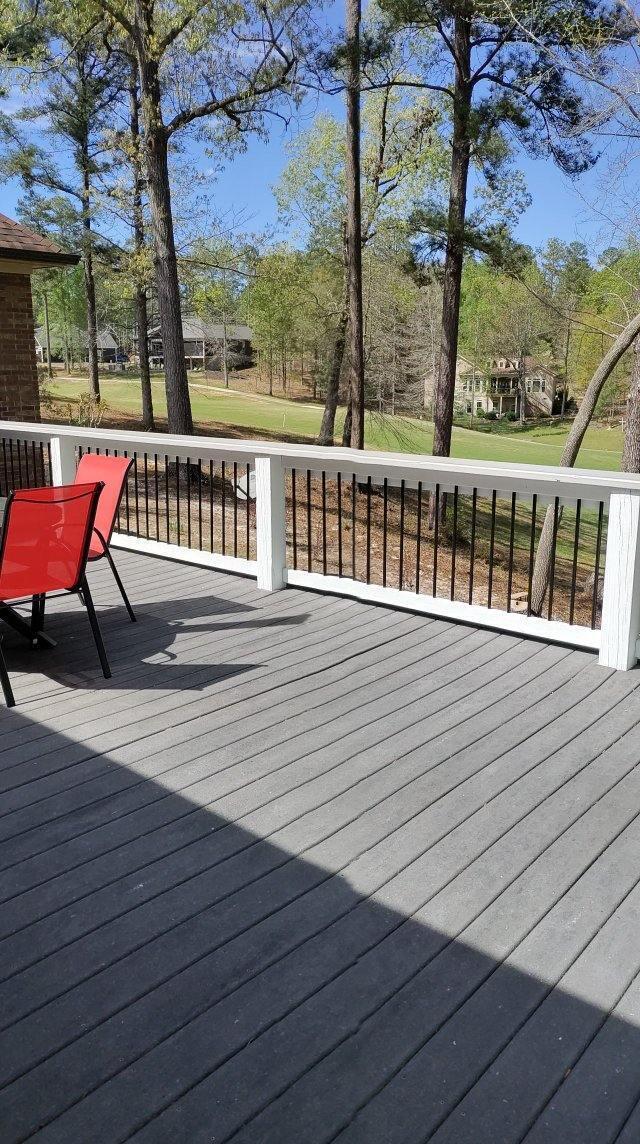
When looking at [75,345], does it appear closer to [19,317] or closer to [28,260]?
[19,317]

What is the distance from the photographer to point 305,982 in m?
1.87

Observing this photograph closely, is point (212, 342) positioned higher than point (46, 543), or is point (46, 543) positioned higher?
point (212, 342)

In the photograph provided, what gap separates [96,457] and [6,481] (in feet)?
12.8

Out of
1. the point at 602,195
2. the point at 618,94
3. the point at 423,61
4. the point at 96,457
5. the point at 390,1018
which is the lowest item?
the point at 390,1018

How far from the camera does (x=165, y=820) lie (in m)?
2.52

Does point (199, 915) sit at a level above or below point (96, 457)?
below

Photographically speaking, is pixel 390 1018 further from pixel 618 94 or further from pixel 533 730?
pixel 618 94

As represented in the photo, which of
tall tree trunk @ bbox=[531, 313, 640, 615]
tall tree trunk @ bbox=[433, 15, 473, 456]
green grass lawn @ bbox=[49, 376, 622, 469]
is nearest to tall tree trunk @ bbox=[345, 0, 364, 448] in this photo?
tall tree trunk @ bbox=[433, 15, 473, 456]

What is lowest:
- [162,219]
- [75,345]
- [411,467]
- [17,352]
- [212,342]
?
[411,467]

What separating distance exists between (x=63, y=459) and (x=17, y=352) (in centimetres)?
276

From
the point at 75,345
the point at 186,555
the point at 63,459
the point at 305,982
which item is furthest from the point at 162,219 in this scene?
the point at 75,345

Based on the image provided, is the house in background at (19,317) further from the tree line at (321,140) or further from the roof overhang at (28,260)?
the tree line at (321,140)

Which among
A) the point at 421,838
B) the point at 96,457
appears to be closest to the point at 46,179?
the point at 96,457

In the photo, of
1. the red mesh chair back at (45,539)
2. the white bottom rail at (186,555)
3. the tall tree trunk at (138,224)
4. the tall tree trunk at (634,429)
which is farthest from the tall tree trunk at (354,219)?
the red mesh chair back at (45,539)
